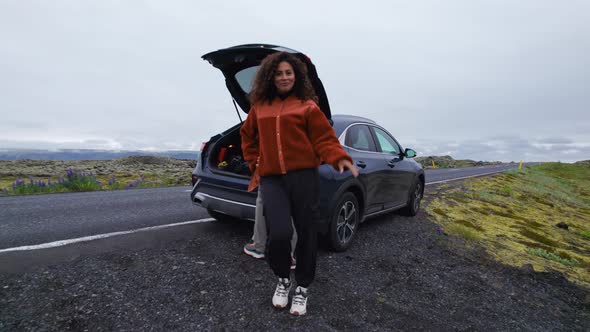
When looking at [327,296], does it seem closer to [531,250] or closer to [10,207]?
[531,250]

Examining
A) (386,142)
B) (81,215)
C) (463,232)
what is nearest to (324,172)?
(386,142)

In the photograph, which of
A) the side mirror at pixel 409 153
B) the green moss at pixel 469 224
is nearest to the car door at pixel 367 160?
the side mirror at pixel 409 153

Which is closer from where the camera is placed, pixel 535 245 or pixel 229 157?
pixel 229 157

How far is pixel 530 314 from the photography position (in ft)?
9.46

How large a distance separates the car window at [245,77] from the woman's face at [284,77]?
1.52 m

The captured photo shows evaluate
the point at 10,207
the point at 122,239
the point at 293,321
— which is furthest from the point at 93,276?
the point at 10,207

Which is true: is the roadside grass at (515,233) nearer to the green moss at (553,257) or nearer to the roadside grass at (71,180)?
the green moss at (553,257)

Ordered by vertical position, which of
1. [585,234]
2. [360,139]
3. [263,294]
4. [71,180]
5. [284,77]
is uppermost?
[284,77]

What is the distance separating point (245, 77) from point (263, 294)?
105 inches

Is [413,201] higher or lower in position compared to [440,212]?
higher

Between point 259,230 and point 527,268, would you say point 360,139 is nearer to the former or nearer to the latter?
point 259,230

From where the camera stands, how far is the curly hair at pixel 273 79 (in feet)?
8.22

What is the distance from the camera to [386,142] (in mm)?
5340

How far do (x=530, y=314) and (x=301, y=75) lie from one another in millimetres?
2978
